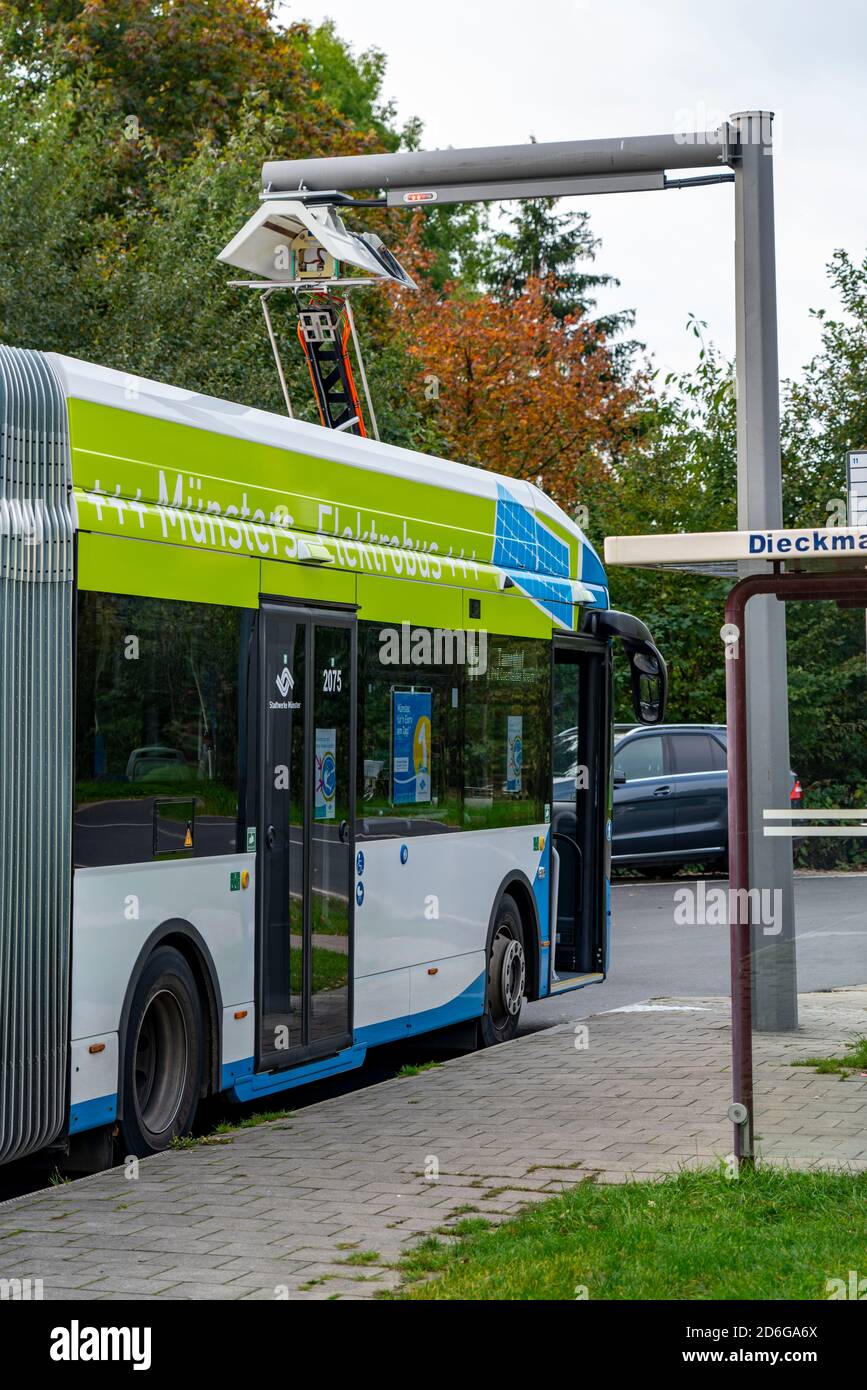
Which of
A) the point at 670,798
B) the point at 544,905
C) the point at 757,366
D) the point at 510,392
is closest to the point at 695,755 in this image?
the point at 670,798

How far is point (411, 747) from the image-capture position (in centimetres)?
1030

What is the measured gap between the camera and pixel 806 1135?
7.59 meters

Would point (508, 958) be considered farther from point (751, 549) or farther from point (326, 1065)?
point (751, 549)

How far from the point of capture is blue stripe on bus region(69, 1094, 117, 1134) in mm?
7117

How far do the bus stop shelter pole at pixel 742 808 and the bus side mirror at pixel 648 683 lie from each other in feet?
18.6

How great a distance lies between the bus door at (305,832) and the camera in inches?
344

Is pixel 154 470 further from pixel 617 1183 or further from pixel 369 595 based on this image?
pixel 617 1183

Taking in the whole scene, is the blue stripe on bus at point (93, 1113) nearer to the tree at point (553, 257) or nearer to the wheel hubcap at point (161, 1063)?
the wheel hubcap at point (161, 1063)

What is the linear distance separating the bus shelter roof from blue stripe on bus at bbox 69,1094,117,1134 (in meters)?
2.86

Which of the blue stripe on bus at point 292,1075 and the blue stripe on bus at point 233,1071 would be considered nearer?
the blue stripe on bus at point 233,1071

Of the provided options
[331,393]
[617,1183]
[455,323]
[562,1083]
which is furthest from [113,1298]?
[455,323]

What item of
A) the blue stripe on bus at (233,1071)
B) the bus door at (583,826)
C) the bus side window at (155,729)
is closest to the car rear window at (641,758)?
the bus door at (583,826)

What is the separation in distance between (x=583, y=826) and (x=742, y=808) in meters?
5.64

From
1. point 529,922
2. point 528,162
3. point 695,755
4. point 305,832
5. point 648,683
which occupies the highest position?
point 528,162
